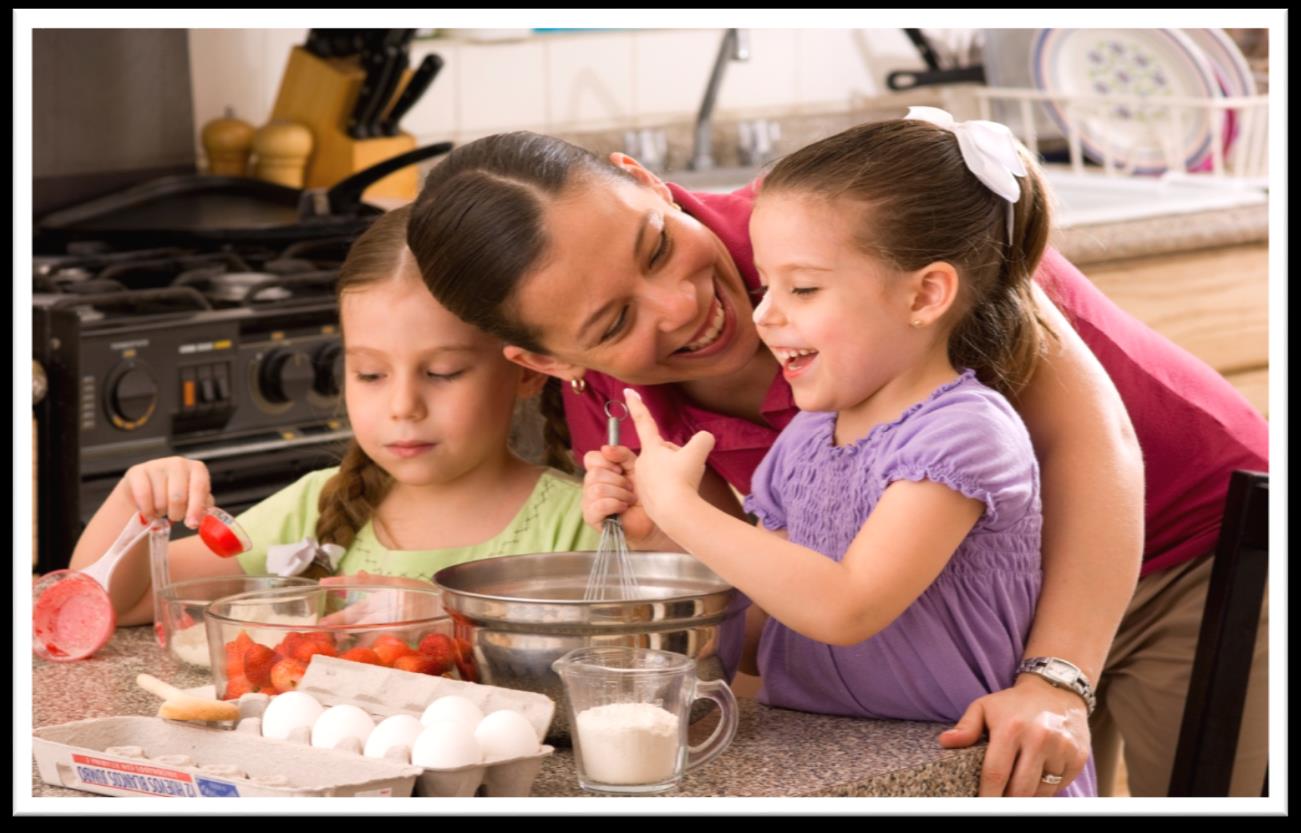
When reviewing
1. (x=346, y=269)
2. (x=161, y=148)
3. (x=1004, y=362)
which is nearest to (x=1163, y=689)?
(x=1004, y=362)

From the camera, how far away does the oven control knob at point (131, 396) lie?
2047mm

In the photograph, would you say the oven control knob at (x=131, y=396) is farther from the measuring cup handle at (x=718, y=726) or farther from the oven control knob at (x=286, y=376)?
the measuring cup handle at (x=718, y=726)

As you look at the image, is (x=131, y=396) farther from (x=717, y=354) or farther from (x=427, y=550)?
(x=717, y=354)

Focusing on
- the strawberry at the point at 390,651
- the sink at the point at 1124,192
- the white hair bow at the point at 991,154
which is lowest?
the strawberry at the point at 390,651

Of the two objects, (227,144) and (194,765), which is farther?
(227,144)

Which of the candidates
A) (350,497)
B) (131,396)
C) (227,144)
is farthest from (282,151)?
(350,497)

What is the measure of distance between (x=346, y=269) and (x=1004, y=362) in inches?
22.7

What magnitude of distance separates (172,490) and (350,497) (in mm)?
197

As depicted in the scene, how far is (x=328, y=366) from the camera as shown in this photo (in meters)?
2.21

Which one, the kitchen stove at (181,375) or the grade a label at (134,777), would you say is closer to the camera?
the grade a label at (134,777)

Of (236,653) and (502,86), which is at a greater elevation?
(502,86)

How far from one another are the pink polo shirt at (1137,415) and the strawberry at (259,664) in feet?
1.55

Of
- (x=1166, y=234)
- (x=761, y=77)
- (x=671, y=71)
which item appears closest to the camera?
(x=1166, y=234)

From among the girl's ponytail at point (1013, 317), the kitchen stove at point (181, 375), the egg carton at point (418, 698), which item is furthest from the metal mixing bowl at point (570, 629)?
the kitchen stove at point (181, 375)
